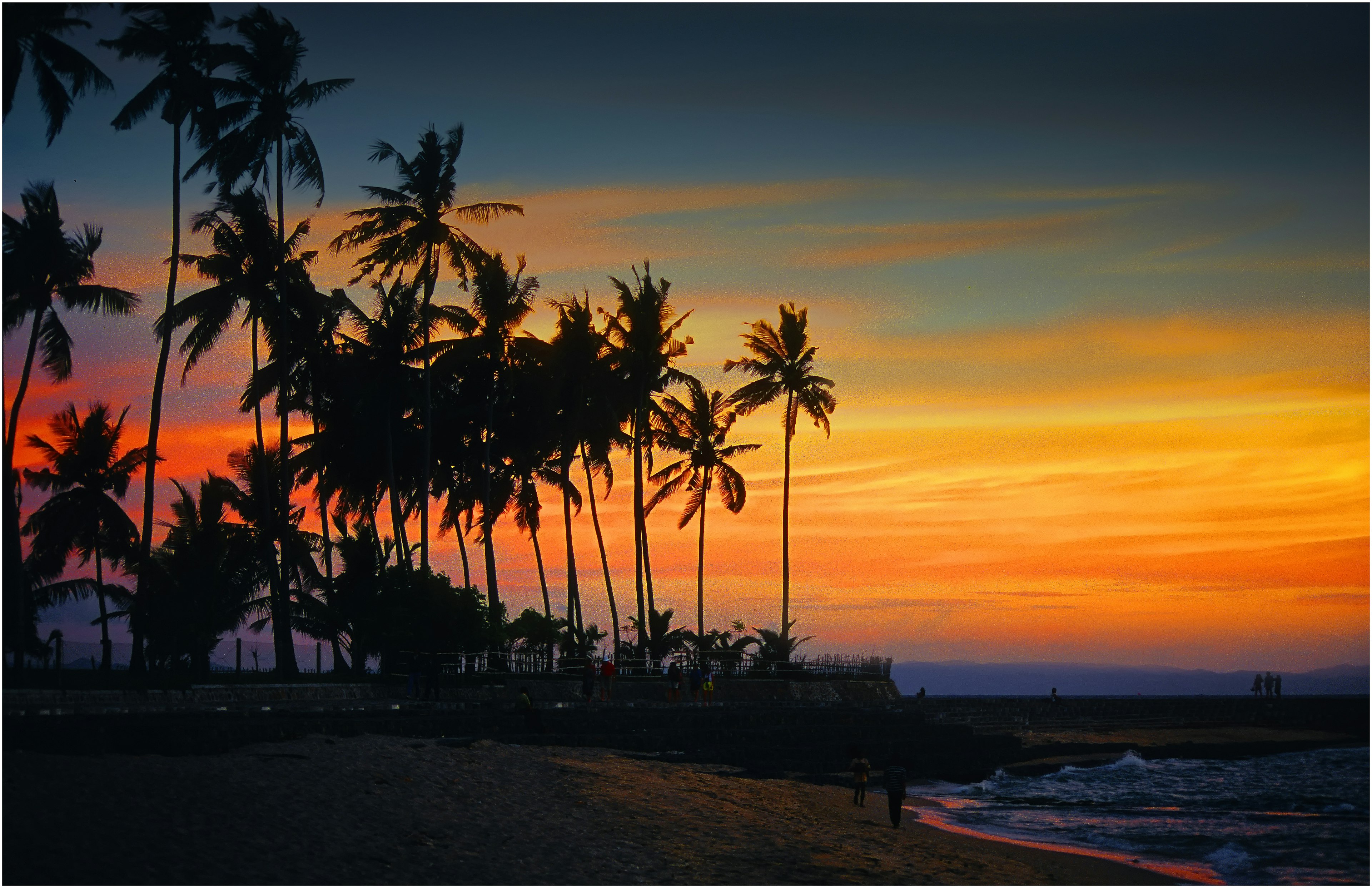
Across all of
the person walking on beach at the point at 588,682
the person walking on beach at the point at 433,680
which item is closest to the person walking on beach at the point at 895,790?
the person walking on beach at the point at 588,682

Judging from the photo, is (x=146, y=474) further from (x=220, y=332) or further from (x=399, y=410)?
(x=399, y=410)

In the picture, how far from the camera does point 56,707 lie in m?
20.7

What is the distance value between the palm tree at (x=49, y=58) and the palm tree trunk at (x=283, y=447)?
10194 millimetres

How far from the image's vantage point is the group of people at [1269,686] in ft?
234

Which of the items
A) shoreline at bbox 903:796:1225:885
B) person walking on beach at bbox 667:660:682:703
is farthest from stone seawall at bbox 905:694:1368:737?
shoreline at bbox 903:796:1225:885

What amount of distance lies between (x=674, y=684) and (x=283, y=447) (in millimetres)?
15163

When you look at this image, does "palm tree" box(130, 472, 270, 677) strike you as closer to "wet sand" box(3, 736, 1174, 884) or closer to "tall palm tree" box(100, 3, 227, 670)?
"tall palm tree" box(100, 3, 227, 670)

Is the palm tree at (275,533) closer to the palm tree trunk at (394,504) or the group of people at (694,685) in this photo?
the palm tree trunk at (394,504)

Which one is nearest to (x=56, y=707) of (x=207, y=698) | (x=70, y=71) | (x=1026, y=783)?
(x=207, y=698)

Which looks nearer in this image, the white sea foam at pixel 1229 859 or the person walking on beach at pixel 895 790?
the white sea foam at pixel 1229 859

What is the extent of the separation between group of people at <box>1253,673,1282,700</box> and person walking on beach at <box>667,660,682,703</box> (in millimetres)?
48011

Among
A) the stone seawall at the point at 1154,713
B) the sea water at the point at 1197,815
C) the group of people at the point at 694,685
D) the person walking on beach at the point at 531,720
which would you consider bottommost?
the stone seawall at the point at 1154,713

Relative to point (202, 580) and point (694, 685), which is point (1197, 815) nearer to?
point (694, 685)

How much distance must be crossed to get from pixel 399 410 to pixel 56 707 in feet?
83.4
